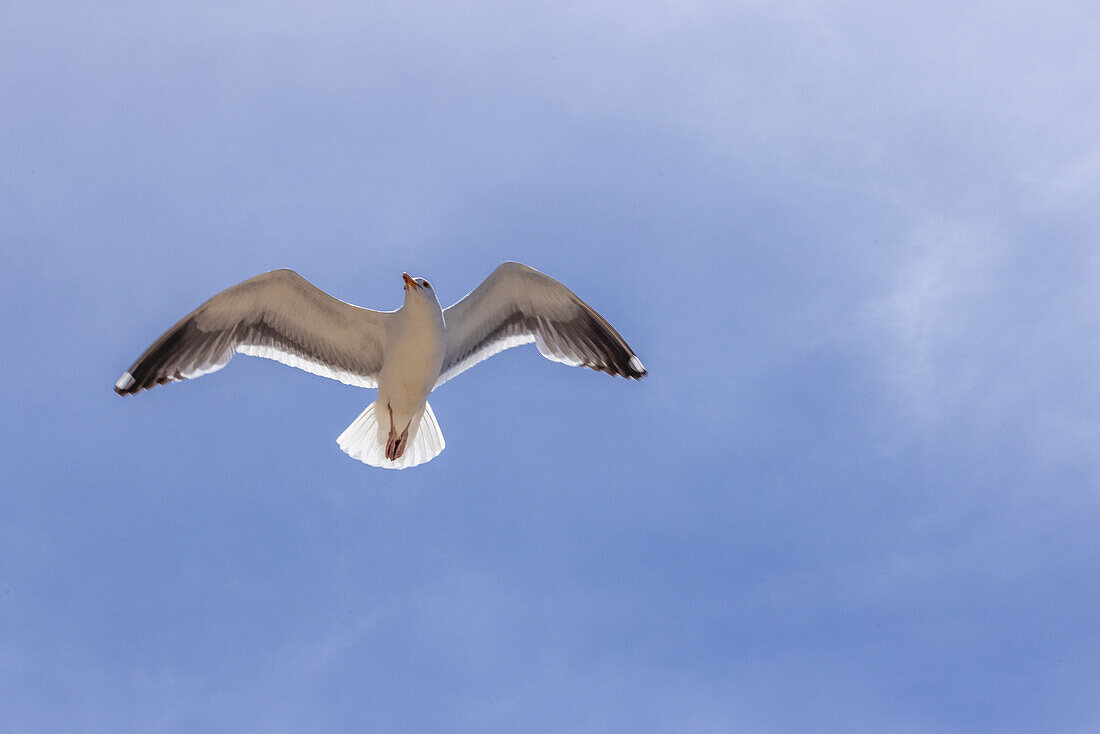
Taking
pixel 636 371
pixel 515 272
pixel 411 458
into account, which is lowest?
pixel 411 458

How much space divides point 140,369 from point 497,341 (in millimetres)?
2631

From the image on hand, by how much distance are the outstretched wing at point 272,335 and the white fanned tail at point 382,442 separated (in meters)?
0.34

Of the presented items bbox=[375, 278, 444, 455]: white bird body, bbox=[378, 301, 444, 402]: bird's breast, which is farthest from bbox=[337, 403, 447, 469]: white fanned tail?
bbox=[378, 301, 444, 402]: bird's breast

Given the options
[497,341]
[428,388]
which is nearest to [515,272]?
[497,341]

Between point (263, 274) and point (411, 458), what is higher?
point (263, 274)

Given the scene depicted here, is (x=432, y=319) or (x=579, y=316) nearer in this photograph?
(x=432, y=319)

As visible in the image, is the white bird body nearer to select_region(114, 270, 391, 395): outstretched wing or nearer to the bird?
the bird

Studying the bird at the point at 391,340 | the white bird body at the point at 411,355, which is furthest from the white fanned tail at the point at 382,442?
the white bird body at the point at 411,355

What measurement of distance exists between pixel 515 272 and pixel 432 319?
0.77 m

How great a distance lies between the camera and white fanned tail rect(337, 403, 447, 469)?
720 cm

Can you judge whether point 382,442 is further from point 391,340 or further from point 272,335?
point 272,335

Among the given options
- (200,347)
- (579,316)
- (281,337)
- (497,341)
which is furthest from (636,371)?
(200,347)

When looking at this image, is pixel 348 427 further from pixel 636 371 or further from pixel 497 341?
pixel 636 371

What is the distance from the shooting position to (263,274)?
265 inches
